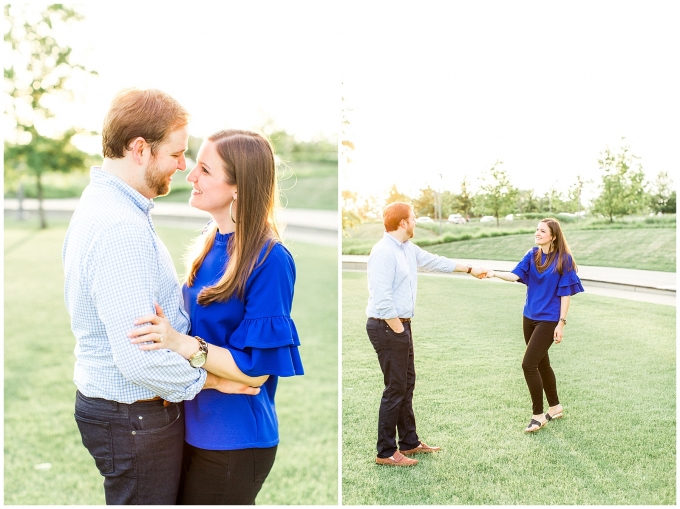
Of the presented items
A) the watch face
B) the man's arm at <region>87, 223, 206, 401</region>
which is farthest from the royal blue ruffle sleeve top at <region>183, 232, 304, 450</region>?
the man's arm at <region>87, 223, 206, 401</region>

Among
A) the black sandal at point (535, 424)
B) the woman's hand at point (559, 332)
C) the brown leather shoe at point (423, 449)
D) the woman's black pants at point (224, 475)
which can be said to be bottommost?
the brown leather shoe at point (423, 449)

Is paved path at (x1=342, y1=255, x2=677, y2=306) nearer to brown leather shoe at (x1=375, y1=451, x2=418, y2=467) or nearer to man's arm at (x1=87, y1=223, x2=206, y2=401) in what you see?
brown leather shoe at (x1=375, y1=451, x2=418, y2=467)

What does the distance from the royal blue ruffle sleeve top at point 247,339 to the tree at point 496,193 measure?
1.51m

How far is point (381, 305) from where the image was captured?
2.89m

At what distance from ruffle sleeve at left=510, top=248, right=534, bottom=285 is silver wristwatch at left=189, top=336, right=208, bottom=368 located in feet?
5.59

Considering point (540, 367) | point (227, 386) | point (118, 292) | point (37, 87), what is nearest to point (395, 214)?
point (540, 367)

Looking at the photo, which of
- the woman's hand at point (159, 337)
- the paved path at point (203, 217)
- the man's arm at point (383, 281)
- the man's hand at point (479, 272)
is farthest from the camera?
the paved path at point (203, 217)

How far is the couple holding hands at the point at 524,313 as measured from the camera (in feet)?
9.59

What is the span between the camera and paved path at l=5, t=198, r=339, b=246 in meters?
13.8

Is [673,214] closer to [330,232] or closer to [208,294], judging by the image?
[208,294]

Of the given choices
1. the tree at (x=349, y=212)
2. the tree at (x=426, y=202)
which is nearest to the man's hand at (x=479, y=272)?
the tree at (x=426, y=202)

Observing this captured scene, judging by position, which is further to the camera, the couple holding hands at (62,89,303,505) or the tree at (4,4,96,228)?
the tree at (4,4,96,228)

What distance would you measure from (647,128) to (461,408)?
162cm

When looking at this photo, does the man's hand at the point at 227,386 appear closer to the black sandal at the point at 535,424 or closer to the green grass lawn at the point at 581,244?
the green grass lawn at the point at 581,244
